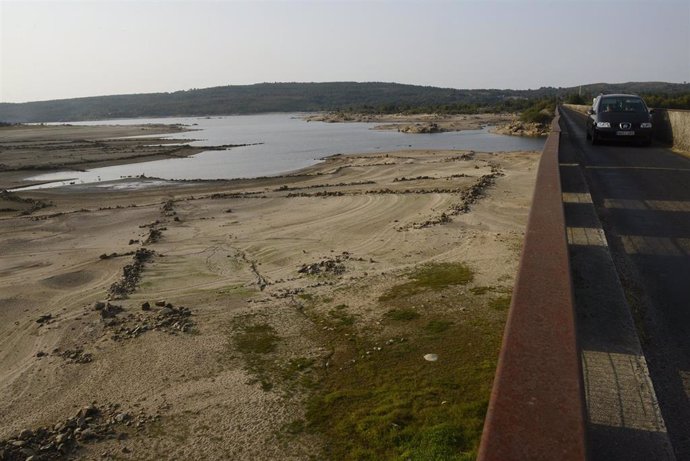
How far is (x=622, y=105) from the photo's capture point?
17.1 m

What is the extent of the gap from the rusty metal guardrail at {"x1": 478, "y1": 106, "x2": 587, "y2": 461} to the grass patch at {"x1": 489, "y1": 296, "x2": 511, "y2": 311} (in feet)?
7.76

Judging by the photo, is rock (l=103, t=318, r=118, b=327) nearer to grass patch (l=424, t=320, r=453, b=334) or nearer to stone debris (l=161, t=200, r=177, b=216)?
grass patch (l=424, t=320, r=453, b=334)

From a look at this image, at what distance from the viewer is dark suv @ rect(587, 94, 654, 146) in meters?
16.9

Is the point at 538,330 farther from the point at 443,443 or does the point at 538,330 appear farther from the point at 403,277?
the point at 403,277

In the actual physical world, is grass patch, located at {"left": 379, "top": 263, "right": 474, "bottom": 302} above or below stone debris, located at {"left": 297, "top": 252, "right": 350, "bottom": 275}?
above

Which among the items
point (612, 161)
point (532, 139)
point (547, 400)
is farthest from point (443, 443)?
point (532, 139)

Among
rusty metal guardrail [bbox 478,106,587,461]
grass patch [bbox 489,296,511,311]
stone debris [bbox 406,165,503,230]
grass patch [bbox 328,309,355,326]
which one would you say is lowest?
grass patch [bbox 328,309,355,326]

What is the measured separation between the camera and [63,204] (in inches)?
742

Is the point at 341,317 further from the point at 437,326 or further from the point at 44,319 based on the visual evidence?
the point at 44,319

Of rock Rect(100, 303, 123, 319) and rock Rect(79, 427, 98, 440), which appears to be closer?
rock Rect(79, 427, 98, 440)

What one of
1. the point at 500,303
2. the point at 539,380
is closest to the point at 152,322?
the point at 500,303

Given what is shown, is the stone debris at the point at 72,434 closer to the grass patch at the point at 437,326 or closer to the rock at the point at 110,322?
the rock at the point at 110,322

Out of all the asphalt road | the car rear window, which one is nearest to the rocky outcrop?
the car rear window

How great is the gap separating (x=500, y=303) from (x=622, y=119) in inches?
549
